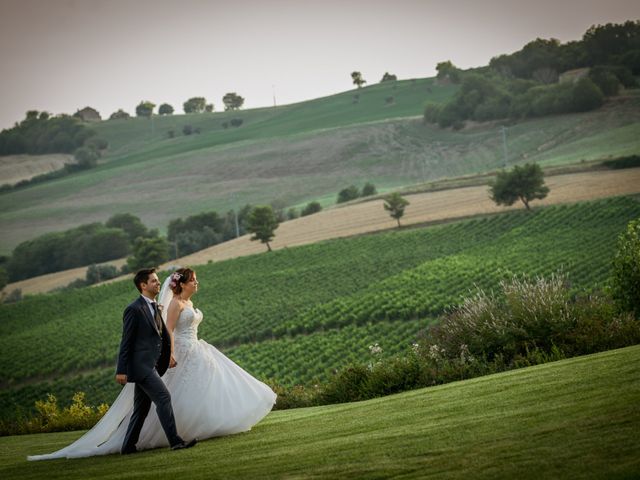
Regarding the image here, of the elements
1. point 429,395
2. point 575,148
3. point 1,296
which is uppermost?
point 429,395

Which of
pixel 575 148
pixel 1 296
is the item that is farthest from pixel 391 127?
pixel 1 296

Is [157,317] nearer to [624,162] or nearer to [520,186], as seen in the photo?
[520,186]

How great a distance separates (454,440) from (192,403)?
4230 millimetres

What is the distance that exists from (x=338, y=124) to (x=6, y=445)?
171 m

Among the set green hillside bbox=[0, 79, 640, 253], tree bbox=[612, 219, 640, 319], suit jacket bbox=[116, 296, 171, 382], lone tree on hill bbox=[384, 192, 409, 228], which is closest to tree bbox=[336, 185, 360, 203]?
green hillside bbox=[0, 79, 640, 253]

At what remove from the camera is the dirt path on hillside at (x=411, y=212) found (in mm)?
84125

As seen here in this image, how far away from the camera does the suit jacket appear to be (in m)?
11.4

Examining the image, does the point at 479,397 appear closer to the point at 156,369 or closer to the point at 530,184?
the point at 156,369

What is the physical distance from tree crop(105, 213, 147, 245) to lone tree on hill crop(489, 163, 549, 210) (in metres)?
60.6

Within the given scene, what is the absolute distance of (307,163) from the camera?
15388 centimetres

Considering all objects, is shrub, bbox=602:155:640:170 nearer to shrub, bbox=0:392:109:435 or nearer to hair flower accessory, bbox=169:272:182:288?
shrub, bbox=0:392:109:435

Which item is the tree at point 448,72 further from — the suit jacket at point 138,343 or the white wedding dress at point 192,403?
the suit jacket at point 138,343

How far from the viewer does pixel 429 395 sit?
1328 cm

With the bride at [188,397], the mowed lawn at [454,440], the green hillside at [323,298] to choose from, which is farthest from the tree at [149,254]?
the bride at [188,397]
